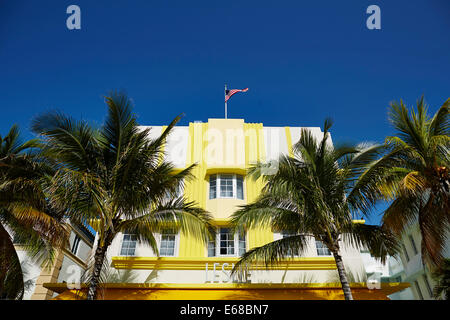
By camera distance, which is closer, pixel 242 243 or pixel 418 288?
pixel 242 243

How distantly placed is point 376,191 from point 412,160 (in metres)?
1.64

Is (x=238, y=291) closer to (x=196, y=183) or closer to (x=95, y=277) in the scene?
(x=95, y=277)

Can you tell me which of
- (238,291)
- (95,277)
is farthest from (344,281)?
(95,277)

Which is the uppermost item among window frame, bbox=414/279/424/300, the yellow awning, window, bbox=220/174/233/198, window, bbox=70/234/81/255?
window, bbox=220/174/233/198

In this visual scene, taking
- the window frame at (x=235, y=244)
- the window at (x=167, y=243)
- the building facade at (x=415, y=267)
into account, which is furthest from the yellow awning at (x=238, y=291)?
the building facade at (x=415, y=267)

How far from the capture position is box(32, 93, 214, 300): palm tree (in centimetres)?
969

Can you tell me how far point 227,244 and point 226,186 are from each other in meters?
3.32

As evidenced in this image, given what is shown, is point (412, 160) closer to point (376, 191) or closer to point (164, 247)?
point (376, 191)

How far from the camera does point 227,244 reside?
15.0 m

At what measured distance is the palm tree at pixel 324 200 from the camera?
10328mm

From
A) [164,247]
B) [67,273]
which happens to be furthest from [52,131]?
[67,273]

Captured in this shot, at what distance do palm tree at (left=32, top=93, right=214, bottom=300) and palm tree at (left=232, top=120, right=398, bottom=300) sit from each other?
106 inches

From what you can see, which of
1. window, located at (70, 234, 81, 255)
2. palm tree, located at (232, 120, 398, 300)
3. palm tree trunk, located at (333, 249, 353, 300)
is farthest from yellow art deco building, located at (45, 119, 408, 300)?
window, located at (70, 234, 81, 255)

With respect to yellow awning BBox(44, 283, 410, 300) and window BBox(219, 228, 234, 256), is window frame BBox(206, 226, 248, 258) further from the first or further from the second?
yellow awning BBox(44, 283, 410, 300)
